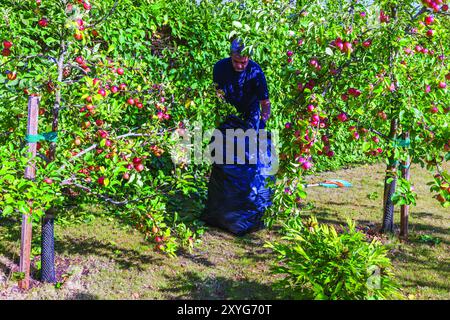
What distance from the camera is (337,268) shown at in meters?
3.23

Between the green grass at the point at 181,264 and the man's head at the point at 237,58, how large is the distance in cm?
182

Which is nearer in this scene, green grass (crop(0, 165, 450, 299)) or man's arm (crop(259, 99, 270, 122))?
green grass (crop(0, 165, 450, 299))

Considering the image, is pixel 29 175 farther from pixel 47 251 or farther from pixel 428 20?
pixel 428 20

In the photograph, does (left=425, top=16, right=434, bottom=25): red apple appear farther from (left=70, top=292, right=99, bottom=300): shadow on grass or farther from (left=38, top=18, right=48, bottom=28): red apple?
(left=70, top=292, right=99, bottom=300): shadow on grass

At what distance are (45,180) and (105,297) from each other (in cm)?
107

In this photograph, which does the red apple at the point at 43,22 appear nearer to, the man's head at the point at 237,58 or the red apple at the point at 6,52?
the red apple at the point at 6,52

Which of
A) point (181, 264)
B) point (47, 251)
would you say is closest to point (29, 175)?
point (47, 251)

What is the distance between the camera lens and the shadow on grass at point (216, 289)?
374 cm

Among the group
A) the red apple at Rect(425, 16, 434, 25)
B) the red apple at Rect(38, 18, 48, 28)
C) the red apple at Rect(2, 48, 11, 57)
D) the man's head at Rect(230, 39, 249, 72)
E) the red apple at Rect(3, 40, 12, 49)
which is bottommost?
the red apple at Rect(2, 48, 11, 57)

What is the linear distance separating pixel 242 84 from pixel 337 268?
2.42m

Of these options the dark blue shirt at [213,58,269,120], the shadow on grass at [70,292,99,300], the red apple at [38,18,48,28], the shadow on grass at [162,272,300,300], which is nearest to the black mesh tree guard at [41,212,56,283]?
the shadow on grass at [70,292,99,300]

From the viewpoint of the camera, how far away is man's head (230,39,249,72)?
15.4 feet

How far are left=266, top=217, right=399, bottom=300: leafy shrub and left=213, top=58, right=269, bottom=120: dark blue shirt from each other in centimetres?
189

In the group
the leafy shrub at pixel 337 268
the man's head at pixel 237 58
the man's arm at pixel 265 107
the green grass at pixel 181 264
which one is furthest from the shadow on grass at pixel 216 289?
the man's head at pixel 237 58
